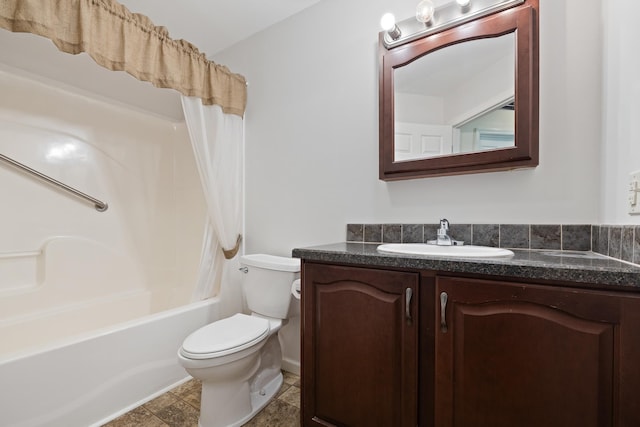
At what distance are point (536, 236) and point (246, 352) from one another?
1.39 meters

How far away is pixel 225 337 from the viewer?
1400mm

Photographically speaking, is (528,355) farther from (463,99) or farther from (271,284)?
(271,284)

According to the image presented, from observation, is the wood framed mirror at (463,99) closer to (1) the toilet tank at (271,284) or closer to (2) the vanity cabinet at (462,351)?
(2) the vanity cabinet at (462,351)

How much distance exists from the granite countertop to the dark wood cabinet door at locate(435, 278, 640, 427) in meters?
0.04

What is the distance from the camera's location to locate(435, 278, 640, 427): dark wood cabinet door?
2.47 ft

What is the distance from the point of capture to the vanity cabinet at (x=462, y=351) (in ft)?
2.48

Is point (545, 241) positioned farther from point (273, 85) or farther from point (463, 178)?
point (273, 85)

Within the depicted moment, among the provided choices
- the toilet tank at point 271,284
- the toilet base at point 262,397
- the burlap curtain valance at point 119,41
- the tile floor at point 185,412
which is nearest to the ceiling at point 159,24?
the burlap curtain valance at point 119,41

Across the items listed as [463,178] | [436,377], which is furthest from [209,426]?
[463,178]

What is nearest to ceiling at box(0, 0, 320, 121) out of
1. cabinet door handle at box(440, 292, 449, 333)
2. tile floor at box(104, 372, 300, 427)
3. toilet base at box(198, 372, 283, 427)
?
cabinet door handle at box(440, 292, 449, 333)

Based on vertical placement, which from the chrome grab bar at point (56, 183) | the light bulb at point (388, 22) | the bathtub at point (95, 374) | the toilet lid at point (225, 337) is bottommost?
the bathtub at point (95, 374)

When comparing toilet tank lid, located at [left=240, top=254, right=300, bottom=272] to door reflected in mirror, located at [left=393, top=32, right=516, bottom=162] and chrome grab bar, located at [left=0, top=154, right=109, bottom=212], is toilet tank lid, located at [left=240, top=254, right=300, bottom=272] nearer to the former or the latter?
door reflected in mirror, located at [left=393, top=32, right=516, bottom=162]

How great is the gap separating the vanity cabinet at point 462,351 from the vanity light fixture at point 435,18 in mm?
1170

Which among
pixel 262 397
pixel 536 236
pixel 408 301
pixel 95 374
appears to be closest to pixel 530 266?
pixel 408 301
